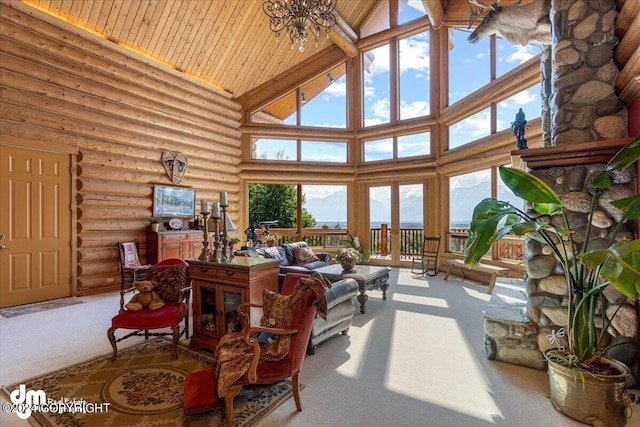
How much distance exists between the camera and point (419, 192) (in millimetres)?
8570

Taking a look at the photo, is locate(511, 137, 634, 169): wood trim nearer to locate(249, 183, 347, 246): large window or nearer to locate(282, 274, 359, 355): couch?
locate(282, 274, 359, 355): couch

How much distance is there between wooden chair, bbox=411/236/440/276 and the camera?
25.2 ft

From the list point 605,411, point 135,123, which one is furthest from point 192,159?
point 605,411

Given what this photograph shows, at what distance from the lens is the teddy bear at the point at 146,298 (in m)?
3.10

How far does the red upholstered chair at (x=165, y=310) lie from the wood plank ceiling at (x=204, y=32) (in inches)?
191

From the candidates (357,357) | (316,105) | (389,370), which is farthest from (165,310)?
(316,105)

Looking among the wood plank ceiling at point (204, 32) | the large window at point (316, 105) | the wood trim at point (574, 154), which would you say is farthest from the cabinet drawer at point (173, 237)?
the wood trim at point (574, 154)

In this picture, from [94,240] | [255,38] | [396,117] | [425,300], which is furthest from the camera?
[396,117]

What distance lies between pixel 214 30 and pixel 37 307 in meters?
6.10

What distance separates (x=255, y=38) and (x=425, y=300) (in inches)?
278

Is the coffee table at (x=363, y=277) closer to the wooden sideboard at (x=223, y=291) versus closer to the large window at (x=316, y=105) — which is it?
the wooden sideboard at (x=223, y=291)

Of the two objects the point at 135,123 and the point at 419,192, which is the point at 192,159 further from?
the point at 419,192

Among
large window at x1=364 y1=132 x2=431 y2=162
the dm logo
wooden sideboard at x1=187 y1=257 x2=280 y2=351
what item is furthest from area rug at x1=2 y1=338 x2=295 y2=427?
large window at x1=364 y1=132 x2=431 y2=162

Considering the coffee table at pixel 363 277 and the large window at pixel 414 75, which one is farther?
the large window at pixel 414 75
